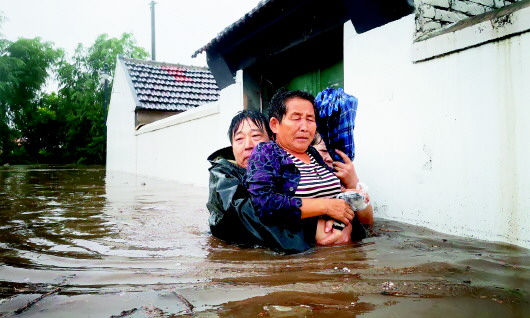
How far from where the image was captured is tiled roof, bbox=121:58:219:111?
15633mm

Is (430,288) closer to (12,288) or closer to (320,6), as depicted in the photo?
(12,288)

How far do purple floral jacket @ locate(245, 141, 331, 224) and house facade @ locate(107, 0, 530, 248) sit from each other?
1482 millimetres

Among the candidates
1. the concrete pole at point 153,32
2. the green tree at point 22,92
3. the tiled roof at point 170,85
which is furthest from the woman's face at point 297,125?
the concrete pole at point 153,32

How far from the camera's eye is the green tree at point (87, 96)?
2812cm

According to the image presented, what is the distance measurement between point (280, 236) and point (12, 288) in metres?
1.48

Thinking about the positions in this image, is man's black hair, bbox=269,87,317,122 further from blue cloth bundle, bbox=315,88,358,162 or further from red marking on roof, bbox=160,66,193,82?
red marking on roof, bbox=160,66,193,82

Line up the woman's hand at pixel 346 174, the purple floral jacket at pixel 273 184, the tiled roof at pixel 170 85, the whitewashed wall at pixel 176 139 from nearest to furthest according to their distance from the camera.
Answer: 1. the purple floral jacket at pixel 273 184
2. the woman's hand at pixel 346 174
3. the whitewashed wall at pixel 176 139
4. the tiled roof at pixel 170 85

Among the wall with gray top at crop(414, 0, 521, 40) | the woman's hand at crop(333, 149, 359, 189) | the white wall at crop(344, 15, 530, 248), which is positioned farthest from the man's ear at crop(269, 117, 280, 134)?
the wall with gray top at crop(414, 0, 521, 40)

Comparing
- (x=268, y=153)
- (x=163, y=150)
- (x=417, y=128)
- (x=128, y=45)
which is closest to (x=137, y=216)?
(x=268, y=153)

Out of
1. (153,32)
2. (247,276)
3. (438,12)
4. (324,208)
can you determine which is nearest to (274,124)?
(324,208)

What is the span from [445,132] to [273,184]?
1.71 m

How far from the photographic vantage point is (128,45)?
1342 inches

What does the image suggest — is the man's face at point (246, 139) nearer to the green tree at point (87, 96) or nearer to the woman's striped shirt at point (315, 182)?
the woman's striped shirt at point (315, 182)

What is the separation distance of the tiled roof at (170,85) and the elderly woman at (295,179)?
1320 cm
